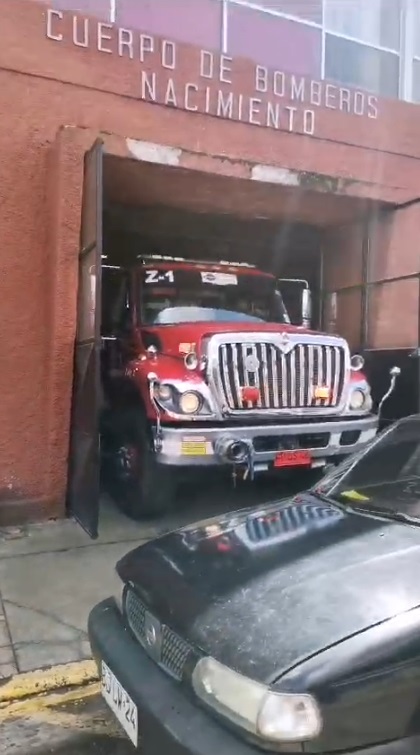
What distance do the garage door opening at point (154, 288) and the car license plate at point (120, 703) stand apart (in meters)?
2.83

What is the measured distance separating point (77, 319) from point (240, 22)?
14.9ft

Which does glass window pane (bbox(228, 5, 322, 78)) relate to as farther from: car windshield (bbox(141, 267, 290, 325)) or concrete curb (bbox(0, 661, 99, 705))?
concrete curb (bbox(0, 661, 99, 705))

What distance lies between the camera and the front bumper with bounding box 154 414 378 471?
18.6 feet

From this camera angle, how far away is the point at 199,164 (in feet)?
22.1

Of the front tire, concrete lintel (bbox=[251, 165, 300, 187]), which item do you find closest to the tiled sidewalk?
the front tire

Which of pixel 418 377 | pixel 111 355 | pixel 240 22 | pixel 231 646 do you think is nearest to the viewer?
pixel 231 646

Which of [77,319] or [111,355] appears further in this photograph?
[111,355]

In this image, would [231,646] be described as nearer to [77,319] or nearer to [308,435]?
[308,435]

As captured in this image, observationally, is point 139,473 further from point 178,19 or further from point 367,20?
point 367,20

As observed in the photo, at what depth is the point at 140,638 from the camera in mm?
2863

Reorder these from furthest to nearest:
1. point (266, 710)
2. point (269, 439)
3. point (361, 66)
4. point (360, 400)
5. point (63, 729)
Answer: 1. point (361, 66)
2. point (360, 400)
3. point (269, 439)
4. point (63, 729)
5. point (266, 710)

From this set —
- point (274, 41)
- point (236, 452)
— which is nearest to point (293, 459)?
point (236, 452)

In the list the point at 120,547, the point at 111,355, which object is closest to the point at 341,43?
the point at 111,355

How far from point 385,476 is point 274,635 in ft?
5.13
